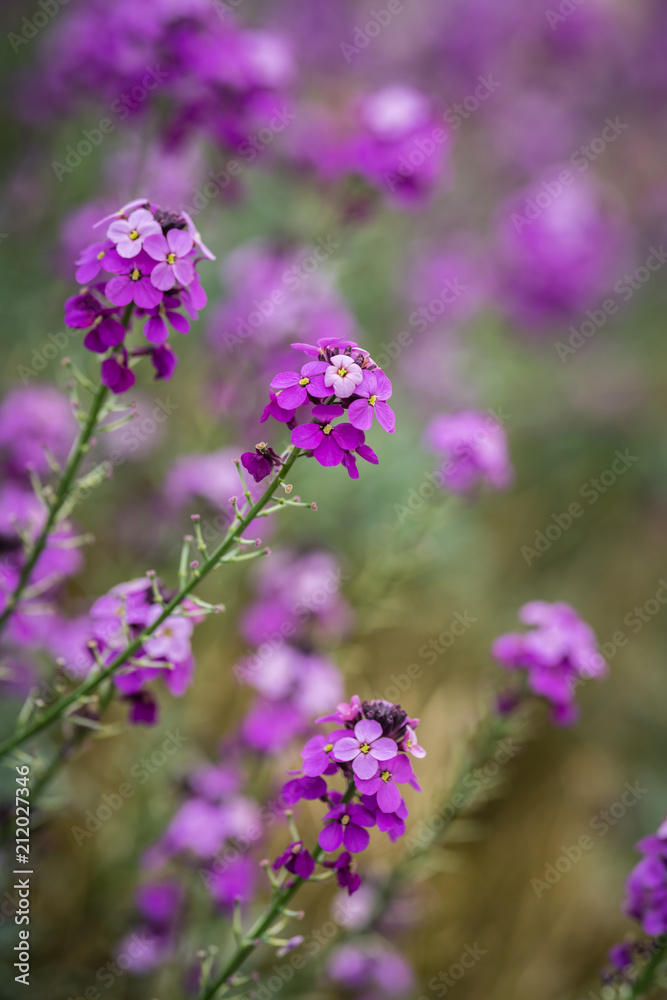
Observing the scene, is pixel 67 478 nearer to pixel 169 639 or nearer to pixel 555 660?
pixel 169 639

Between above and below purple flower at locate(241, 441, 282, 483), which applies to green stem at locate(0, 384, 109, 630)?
above

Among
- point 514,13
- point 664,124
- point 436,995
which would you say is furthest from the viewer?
point 664,124

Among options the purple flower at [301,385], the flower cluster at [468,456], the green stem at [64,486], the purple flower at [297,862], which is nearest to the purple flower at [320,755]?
the purple flower at [297,862]

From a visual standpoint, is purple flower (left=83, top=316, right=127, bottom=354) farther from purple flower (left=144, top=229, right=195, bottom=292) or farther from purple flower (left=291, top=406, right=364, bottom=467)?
purple flower (left=291, top=406, right=364, bottom=467)

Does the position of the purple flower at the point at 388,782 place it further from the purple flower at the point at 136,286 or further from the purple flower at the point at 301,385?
the purple flower at the point at 136,286

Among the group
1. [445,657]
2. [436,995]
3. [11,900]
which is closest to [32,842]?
[11,900]

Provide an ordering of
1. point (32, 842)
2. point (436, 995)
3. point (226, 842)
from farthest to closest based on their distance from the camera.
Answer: point (436, 995) < point (32, 842) < point (226, 842)

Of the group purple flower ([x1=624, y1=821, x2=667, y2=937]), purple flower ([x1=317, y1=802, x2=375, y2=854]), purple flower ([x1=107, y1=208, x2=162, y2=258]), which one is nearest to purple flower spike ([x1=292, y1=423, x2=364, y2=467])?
purple flower ([x1=107, y1=208, x2=162, y2=258])

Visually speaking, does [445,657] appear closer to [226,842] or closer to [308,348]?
[226,842]
